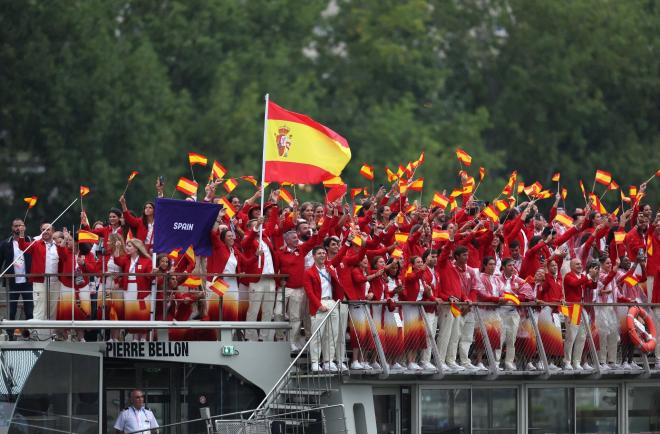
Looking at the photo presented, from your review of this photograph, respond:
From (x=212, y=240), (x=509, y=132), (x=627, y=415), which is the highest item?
(x=509, y=132)

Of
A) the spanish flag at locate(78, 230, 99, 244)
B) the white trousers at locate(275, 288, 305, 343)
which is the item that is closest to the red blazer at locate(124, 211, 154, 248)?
the spanish flag at locate(78, 230, 99, 244)

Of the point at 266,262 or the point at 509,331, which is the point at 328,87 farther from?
the point at 266,262

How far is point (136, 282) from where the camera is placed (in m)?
34.4

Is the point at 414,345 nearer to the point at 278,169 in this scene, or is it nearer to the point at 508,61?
the point at 278,169

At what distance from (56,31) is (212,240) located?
3908 centimetres

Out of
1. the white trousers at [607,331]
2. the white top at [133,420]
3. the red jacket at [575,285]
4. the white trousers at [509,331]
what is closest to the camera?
the white top at [133,420]

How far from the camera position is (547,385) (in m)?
37.5

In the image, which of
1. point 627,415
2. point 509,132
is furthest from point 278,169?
point 509,132

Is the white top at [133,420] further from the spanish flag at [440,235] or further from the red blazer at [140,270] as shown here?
the spanish flag at [440,235]

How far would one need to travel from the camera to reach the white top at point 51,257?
35.4 metres

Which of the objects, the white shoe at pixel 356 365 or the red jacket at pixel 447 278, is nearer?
the white shoe at pixel 356 365

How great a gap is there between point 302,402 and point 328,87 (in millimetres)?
56463

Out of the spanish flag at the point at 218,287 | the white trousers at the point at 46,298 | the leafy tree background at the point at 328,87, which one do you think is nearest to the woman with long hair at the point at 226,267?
the spanish flag at the point at 218,287

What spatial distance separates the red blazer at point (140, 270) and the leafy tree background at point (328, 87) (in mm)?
34218
